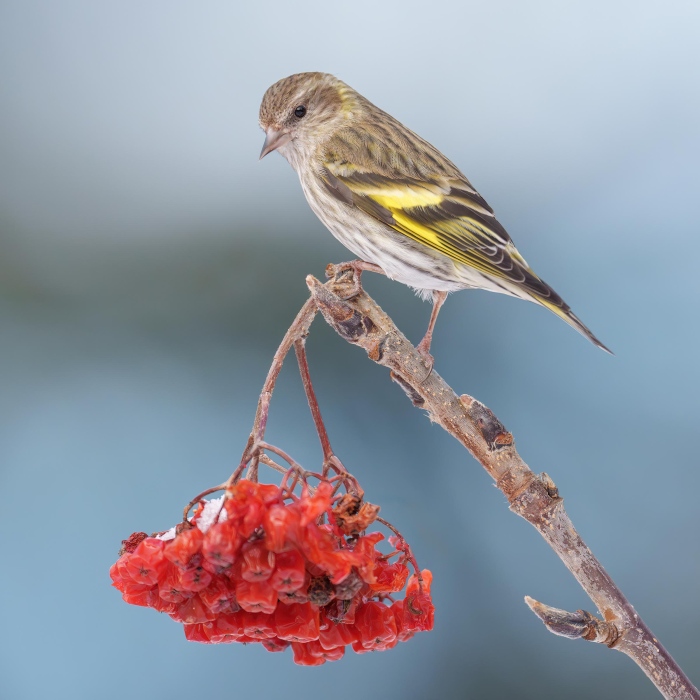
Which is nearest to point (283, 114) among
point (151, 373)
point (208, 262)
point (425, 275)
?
point (425, 275)

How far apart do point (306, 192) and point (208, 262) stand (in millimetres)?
876

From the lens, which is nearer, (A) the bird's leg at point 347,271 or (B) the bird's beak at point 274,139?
(A) the bird's leg at point 347,271

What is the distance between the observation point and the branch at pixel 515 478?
1.44m

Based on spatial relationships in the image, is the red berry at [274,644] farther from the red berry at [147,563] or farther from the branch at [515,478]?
the branch at [515,478]

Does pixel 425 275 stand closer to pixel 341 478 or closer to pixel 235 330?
pixel 341 478

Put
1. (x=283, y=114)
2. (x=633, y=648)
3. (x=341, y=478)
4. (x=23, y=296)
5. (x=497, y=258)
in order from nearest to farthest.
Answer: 1. (x=341, y=478)
2. (x=633, y=648)
3. (x=497, y=258)
4. (x=283, y=114)
5. (x=23, y=296)

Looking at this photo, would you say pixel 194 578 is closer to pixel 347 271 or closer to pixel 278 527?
pixel 278 527

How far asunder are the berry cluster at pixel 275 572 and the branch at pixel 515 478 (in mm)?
297

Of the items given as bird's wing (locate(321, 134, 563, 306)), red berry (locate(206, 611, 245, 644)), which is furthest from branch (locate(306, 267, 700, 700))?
bird's wing (locate(321, 134, 563, 306))

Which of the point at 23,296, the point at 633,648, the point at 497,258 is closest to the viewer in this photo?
the point at 633,648

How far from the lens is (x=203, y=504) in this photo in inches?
51.9

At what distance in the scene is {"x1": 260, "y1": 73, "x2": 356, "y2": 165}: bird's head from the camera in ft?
8.13

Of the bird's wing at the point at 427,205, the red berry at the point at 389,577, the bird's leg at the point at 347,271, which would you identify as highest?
the bird's wing at the point at 427,205

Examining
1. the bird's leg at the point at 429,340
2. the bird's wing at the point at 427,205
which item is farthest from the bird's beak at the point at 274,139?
the bird's leg at the point at 429,340
